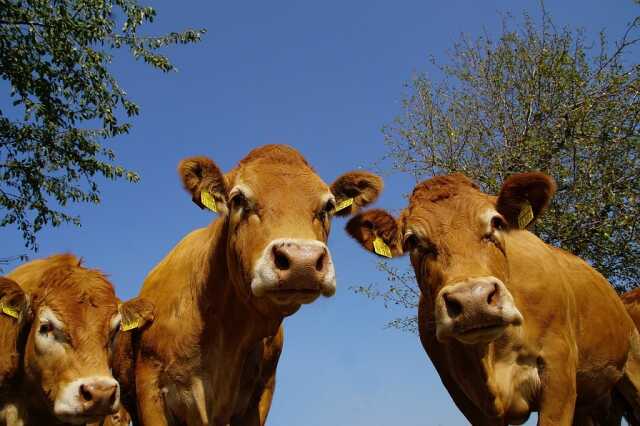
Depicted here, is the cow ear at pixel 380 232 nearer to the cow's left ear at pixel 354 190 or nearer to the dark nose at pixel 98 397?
the cow's left ear at pixel 354 190

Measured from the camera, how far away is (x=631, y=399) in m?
8.11

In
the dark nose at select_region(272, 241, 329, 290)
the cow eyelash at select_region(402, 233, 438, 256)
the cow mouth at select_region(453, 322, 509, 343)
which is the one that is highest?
the cow eyelash at select_region(402, 233, 438, 256)

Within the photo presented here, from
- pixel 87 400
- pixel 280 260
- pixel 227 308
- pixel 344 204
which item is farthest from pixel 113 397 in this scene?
pixel 344 204

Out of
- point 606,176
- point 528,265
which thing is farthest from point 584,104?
point 528,265

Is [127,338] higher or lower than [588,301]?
lower

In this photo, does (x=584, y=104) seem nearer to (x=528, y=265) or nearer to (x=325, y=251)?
(x=528, y=265)

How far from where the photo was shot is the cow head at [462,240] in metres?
4.70

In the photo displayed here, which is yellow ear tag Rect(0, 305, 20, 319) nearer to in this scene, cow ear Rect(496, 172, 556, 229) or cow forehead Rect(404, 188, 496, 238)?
cow forehead Rect(404, 188, 496, 238)

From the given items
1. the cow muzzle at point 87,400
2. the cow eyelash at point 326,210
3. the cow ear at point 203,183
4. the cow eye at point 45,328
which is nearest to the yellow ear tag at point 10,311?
the cow eye at point 45,328

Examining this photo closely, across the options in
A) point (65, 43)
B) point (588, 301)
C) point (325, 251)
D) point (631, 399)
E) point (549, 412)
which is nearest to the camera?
point (325, 251)

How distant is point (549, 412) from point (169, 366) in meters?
3.36

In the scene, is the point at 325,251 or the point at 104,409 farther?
the point at 104,409

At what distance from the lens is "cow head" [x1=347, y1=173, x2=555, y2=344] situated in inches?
185

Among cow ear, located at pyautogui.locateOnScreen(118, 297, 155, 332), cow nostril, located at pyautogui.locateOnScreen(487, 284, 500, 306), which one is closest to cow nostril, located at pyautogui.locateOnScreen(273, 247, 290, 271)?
cow nostril, located at pyautogui.locateOnScreen(487, 284, 500, 306)
